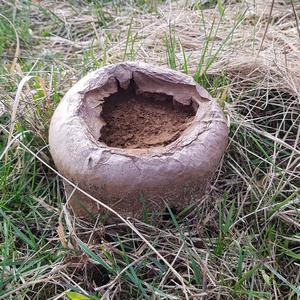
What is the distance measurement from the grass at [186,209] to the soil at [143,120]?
0.77 feet

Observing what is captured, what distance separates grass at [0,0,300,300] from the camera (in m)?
1.51

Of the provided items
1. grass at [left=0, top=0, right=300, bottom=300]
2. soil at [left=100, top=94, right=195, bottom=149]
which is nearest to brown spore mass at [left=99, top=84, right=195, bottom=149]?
soil at [left=100, top=94, right=195, bottom=149]

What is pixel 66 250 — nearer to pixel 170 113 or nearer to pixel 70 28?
pixel 170 113

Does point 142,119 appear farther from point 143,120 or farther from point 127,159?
point 127,159

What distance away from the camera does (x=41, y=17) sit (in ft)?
10.2

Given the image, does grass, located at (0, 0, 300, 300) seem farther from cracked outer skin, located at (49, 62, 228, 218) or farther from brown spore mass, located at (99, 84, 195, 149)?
brown spore mass, located at (99, 84, 195, 149)

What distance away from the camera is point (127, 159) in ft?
4.88

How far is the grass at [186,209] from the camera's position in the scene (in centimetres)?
151

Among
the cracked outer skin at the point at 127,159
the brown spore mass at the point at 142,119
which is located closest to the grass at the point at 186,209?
the cracked outer skin at the point at 127,159

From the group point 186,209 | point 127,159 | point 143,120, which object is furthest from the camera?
point 143,120

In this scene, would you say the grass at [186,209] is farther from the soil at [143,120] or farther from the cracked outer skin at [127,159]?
the soil at [143,120]

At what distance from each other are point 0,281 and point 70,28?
1.85 metres

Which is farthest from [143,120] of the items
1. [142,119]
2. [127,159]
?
[127,159]

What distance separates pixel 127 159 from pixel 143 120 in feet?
1.09
